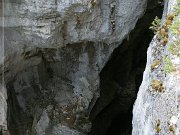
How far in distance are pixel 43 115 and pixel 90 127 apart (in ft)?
4.20

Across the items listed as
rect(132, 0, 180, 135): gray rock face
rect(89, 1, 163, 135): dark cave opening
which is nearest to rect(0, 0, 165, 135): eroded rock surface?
rect(89, 1, 163, 135): dark cave opening

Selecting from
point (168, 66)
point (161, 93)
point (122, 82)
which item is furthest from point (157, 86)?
point (122, 82)

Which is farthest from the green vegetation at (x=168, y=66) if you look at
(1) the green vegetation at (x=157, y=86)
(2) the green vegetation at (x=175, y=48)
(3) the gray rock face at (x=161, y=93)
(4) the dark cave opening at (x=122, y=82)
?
(4) the dark cave opening at (x=122, y=82)

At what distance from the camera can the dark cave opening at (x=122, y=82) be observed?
11.4 metres

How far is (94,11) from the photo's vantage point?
28.5ft

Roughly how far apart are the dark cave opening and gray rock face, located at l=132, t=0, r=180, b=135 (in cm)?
520

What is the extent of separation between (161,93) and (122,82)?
22.8ft

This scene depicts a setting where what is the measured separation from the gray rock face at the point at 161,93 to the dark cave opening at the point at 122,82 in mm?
5201

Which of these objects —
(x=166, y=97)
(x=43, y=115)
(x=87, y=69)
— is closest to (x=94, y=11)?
(x=87, y=69)

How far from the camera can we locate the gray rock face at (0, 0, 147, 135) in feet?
27.4

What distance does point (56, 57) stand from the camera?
10.7 meters

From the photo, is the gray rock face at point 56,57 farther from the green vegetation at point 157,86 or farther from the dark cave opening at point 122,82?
the green vegetation at point 157,86

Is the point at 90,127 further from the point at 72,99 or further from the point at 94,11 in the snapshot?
the point at 94,11

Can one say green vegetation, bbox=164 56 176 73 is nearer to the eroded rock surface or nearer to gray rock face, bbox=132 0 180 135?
gray rock face, bbox=132 0 180 135
